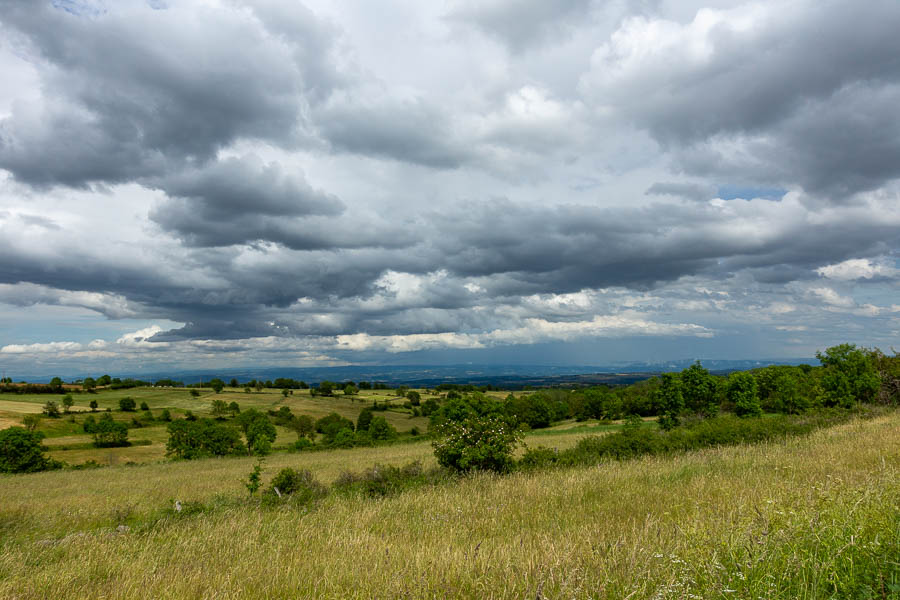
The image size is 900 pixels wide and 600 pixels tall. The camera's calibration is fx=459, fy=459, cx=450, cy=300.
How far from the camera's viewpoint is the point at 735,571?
14.0 ft

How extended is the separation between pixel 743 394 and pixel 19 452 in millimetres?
90185

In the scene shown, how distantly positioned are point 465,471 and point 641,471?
20.4 ft

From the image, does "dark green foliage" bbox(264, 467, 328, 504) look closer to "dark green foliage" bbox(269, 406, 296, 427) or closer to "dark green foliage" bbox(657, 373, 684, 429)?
"dark green foliage" bbox(657, 373, 684, 429)

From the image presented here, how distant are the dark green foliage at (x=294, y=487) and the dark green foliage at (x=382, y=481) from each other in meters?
0.67

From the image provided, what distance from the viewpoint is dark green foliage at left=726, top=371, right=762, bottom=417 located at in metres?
55.7

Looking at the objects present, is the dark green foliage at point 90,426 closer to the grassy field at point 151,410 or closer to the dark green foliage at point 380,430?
the grassy field at point 151,410

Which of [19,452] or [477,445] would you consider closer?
[477,445]

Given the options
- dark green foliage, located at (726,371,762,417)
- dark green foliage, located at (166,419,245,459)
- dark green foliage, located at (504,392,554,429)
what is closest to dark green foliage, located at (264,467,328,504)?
dark green foliage, located at (726,371,762,417)

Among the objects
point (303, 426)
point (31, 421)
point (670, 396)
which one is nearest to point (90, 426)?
point (31, 421)

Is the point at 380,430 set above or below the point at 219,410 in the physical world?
above

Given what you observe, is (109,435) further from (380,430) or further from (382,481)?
(382,481)

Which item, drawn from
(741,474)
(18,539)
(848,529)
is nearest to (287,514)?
(18,539)

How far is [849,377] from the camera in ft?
158

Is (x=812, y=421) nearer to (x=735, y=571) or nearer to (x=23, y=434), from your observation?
(x=735, y=571)
